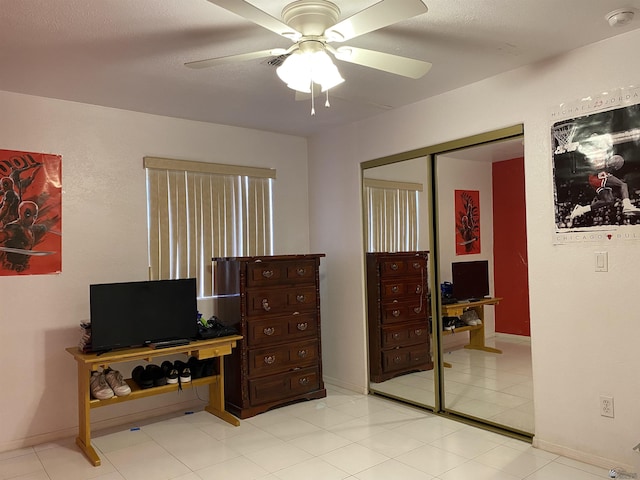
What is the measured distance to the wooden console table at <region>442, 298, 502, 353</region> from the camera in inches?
142

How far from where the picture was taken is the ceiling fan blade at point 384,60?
222 cm

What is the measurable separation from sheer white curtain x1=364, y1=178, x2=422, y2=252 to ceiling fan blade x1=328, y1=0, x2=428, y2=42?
2.11 meters

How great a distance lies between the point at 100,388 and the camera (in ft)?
11.0

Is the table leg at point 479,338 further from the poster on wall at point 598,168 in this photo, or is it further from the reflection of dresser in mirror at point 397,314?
the poster on wall at point 598,168

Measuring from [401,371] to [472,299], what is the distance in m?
0.98

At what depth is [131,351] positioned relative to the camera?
3357 mm

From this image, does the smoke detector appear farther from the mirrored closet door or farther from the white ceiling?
the mirrored closet door

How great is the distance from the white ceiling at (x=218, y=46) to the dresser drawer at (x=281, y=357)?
6.63ft

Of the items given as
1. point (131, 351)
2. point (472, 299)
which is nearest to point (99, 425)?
point (131, 351)

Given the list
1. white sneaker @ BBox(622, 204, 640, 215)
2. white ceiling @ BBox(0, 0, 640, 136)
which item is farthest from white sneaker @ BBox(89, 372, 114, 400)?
white sneaker @ BBox(622, 204, 640, 215)

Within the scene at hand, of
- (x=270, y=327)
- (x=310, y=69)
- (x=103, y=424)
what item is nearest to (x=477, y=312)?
(x=270, y=327)

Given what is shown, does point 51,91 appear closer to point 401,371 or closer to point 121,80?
point 121,80

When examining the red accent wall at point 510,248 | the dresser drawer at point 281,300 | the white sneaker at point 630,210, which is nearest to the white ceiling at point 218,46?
the red accent wall at point 510,248

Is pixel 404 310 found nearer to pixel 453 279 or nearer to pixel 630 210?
pixel 453 279
